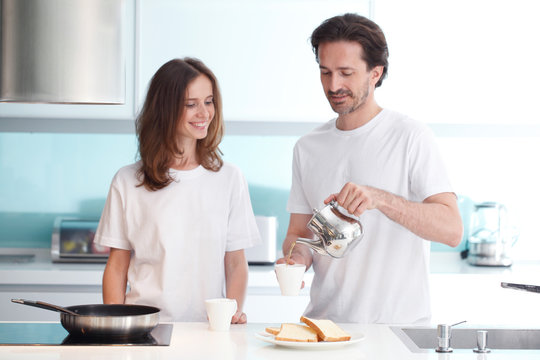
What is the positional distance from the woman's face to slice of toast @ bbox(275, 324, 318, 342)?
77 centimetres

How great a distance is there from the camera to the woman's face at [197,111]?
2311 millimetres

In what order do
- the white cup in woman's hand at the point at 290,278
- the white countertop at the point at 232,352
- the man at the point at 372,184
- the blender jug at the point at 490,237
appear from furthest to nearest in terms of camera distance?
1. the blender jug at the point at 490,237
2. the man at the point at 372,184
3. the white cup in woman's hand at the point at 290,278
4. the white countertop at the point at 232,352

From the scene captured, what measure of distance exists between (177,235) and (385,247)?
0.62 meters

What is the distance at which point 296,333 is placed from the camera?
1729 millimetres

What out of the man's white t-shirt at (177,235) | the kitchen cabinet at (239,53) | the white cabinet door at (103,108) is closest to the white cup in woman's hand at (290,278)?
the man's white t-shirt at (177,235)

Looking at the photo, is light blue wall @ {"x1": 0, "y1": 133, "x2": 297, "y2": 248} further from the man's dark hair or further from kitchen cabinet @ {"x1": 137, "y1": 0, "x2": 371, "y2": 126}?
the man's dark hair

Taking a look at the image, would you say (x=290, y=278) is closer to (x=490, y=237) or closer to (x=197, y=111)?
(x=197, y=111)

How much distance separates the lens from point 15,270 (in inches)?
133

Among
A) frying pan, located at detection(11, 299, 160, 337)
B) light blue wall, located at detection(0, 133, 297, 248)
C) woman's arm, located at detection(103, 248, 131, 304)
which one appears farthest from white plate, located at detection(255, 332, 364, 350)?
light blue wall, located at detection(0, 133, 297, 248)

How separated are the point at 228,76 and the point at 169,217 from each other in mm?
1519

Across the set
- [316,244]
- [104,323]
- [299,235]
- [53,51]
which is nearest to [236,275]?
[299,235]

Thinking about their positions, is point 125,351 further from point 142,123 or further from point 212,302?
point 142,123

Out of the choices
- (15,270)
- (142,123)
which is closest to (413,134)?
(142,123)

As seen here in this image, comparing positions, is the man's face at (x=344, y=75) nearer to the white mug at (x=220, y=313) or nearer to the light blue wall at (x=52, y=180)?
the white mug at (x=220, y=313)
